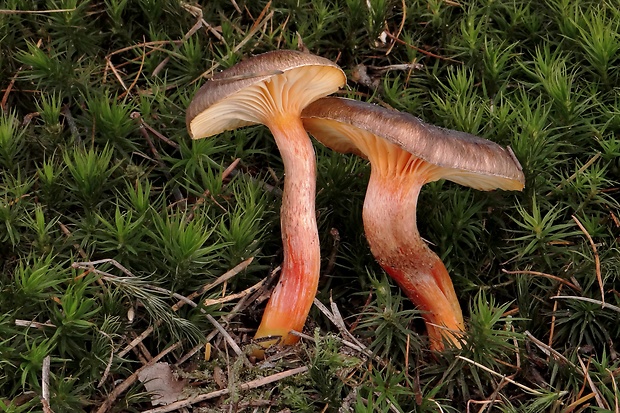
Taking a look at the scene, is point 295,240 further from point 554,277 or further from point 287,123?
point 554,277

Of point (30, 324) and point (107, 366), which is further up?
point (30, 324)

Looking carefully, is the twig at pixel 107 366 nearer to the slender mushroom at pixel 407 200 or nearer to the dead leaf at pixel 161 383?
the dead leaf at pixel 161 383

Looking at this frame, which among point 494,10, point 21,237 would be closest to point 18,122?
point 21,237

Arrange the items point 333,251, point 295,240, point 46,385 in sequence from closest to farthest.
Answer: point 46,385, point 295,240, point 333,251

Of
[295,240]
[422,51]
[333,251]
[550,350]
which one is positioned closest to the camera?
[550,350]

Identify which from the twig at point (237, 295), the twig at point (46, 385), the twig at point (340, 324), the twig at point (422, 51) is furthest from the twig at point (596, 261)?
the twig at point (46, 385)

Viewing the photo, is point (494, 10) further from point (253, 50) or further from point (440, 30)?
point (253, 50)

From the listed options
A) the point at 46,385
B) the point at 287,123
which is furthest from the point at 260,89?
the point at 46,385

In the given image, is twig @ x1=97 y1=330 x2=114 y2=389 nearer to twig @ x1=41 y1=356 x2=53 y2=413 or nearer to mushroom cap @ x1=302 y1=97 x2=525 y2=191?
twig @ x1=41 y1=356 x2=53 y2=413
